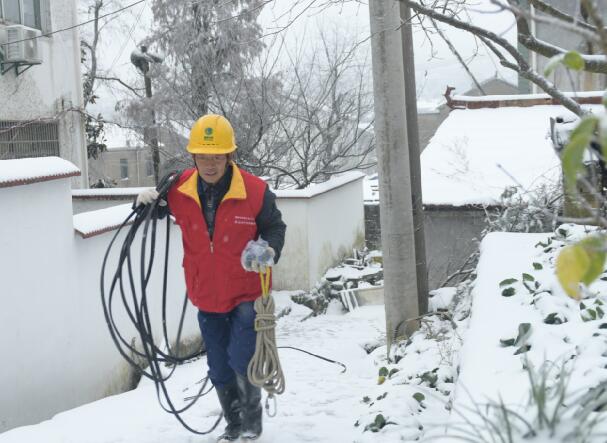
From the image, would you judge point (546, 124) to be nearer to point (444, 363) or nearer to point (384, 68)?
point (384, 68)

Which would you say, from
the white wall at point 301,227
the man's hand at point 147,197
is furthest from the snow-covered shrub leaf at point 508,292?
the white wall at point 301,227

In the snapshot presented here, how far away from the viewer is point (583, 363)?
2643 millimetres

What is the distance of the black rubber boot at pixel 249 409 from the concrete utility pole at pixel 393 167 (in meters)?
2.33

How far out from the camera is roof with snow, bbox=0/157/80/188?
4.99 meters

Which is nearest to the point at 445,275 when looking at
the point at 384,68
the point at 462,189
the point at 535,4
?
the point at 462,189

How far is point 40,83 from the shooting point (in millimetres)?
13406

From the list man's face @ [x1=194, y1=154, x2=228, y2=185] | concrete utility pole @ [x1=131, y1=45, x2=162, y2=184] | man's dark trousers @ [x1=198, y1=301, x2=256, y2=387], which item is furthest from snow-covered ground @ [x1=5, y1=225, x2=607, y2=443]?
concrete utility pole @ [x1=131, y1=45, x2=162, y2=184]

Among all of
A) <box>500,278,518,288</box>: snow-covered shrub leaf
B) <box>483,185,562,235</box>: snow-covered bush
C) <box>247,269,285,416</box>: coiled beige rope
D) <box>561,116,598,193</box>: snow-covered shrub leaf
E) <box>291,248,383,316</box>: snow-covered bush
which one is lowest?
<box>291,248,383,316</box>: snow-covered bush

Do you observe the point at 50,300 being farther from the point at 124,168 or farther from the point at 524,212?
the point at 124,168

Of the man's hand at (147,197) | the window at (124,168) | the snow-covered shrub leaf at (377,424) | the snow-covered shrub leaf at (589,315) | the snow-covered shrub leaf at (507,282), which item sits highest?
the window at (124,168)

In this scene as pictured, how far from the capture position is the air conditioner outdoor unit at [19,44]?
12.1 m

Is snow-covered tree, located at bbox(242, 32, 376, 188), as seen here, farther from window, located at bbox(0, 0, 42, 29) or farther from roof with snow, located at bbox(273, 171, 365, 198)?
window, located at bbox(0, 0, 42, 29)

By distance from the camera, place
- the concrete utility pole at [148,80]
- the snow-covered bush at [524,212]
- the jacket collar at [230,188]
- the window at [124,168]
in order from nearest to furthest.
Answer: the jacket collar at [230,188] < the snow-covered bush at [524,212] < the concrete utility pole at [148,80] < the window at [124,168]

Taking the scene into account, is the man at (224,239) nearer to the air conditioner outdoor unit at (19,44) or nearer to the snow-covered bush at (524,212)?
the snow-covered bush at (524,212)
